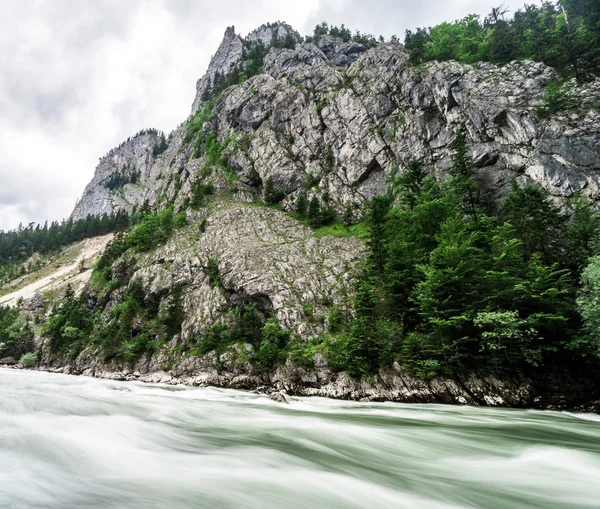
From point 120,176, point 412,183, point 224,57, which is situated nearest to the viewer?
point 412,183

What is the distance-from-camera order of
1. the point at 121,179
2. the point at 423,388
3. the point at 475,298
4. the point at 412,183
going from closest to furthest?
1. the point at 423,388
2. the point at 475,298
3. the point at 412,183
4. the point at 121,179

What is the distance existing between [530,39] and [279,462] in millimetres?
66735

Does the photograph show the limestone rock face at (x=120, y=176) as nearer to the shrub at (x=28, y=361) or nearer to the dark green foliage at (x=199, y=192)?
the dark green foliage at (x=199, y=192)

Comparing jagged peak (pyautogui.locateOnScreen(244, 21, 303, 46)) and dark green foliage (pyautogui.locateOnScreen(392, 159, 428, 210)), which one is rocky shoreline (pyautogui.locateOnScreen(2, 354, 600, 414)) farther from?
jagged peak (pyautogui.locateOnScreen(244, 21, 303, 46))

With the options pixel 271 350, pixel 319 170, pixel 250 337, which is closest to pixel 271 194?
pixel 319 170

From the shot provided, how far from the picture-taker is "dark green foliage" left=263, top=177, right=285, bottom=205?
58469 millimetres

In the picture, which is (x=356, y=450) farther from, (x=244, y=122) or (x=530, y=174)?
(x=244, y=122)

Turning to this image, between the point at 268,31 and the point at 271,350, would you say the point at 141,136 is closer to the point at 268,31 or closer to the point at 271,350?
the point at 268,31

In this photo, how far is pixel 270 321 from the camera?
29312 millimetres

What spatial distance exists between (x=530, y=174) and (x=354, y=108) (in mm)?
36580

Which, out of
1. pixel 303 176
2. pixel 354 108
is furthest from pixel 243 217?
pixel 354 108

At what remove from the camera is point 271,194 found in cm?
5831

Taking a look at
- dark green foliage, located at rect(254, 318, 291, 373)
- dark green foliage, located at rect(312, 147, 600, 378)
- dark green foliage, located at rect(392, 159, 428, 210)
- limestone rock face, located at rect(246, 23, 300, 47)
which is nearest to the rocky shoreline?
dark green foliage, located at rect(312, 147, 600, 378)

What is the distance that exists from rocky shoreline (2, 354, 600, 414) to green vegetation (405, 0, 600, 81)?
39863mm
